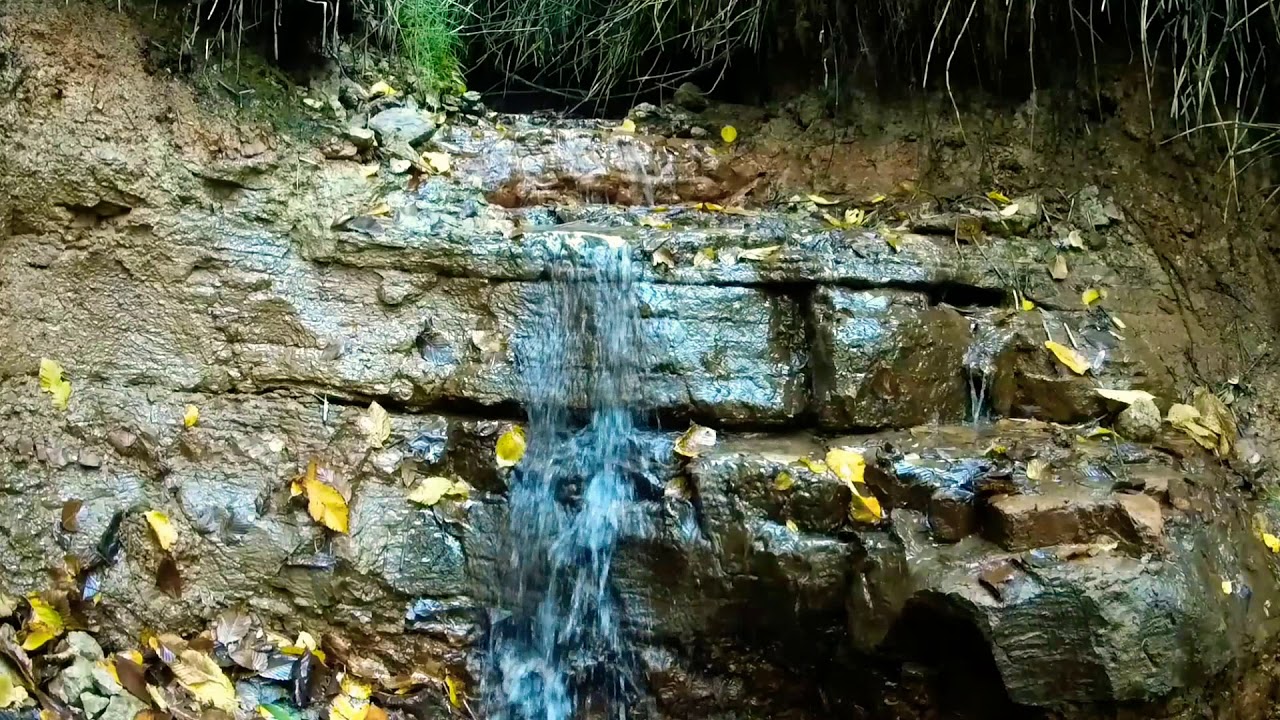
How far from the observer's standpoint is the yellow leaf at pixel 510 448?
305 centimetres

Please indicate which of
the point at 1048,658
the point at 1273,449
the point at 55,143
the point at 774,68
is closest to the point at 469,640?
the point at 1048,658

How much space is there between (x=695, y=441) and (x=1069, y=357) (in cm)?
135

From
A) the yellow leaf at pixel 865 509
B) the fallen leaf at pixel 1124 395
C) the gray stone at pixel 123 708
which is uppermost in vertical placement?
the fallen leaf at pixel 1124 395

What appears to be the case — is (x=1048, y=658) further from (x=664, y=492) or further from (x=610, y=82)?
(x=610, y=82)

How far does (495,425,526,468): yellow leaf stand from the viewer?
305cm

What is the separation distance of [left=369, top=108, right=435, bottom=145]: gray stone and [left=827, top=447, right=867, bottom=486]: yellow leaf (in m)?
2.36

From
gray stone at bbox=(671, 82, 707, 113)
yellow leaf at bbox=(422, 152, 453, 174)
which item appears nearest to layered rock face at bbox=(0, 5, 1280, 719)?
Result: yellow leaf at bbox=(422, 152, 453, 174)

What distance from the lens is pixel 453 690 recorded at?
2.85 metres

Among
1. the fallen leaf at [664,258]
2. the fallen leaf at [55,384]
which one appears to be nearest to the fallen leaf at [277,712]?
the fallen leaf at [55,384]

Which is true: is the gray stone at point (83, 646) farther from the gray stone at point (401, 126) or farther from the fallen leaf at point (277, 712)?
the gray stone at point (401, 126)

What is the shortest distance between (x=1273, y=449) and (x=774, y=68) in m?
2.81

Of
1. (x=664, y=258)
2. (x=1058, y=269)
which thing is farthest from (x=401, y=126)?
(x=1058, y=269)

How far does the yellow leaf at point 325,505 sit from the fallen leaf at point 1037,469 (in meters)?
2.13

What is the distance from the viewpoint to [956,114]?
12.5 ft
